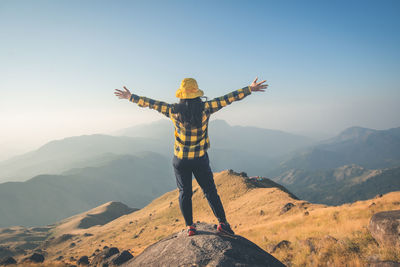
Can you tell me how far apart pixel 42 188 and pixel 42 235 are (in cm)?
17053

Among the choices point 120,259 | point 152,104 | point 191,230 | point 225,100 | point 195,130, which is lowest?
point 120,259

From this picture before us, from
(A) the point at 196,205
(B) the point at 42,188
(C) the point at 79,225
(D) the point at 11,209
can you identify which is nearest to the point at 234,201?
(A) the point at 196,205

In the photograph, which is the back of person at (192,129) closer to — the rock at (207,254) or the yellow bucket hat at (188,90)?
the yellow bucket hat at (188,90)

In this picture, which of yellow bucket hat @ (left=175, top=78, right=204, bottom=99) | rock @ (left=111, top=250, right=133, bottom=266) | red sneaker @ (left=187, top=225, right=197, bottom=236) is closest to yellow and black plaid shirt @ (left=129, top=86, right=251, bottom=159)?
yellow bucket hat @ (left=175, top=78, right=204, bottom=99)

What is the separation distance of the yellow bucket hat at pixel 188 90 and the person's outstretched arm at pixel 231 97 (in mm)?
385

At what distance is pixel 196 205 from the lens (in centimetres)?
4134

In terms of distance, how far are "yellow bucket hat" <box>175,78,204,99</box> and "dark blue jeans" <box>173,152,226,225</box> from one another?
140 cm

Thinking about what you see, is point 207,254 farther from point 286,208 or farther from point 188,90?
point 286,208

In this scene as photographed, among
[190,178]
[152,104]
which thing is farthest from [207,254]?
[152,104]

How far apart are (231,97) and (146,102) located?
2.12 meters

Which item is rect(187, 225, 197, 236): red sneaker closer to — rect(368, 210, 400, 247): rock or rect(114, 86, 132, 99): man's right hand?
rect(114, 86, 132, 99): man's right hand

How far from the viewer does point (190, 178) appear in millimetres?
4875

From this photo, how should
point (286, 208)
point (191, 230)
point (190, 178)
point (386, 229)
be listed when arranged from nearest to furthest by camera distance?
point (190, 178)
point (191, 230)
point (386, 229)
point (286, 208)

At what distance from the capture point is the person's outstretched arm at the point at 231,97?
4.67 meters
